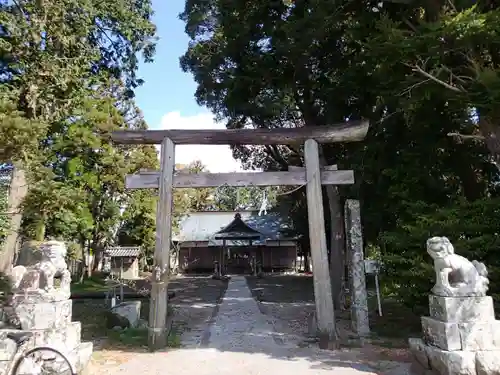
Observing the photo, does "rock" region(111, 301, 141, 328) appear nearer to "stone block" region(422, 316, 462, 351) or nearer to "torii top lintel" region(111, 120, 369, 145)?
"torii top lintel" region(111, 120, 369, 145)

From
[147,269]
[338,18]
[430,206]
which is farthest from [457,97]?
[147,269]

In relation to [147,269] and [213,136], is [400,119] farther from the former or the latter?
[147,269]

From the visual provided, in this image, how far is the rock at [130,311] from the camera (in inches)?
342

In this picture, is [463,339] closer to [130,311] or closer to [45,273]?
[45,273]

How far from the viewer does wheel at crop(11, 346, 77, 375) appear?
178 inches

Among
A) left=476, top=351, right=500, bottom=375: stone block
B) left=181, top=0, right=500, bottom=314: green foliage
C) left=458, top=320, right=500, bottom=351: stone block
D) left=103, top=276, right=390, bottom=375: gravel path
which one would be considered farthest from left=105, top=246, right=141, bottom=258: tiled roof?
left=476, top=351, right=500, bottom=375: stone block

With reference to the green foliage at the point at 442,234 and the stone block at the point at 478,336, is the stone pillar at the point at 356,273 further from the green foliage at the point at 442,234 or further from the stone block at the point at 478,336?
the stone block at the point at 478,336

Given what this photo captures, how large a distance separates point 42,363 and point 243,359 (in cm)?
298

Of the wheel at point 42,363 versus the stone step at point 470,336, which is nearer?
the wheel at point 42,363

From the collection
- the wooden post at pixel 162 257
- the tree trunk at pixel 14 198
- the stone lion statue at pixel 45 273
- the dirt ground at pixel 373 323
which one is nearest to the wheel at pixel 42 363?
the stone lion statue at pixel 45 273

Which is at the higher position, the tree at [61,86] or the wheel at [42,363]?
the tree at [61,86]

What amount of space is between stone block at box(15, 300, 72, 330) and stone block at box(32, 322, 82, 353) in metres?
0.09

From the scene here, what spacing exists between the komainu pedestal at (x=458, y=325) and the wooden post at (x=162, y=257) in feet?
14.1

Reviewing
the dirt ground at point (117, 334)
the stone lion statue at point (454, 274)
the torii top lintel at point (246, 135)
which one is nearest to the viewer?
the stone lion statue at point (454, 274)
